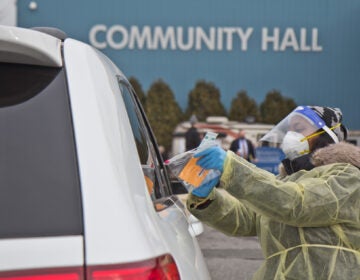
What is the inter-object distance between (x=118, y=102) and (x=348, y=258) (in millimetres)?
1180

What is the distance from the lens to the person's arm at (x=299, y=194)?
7.64 feet

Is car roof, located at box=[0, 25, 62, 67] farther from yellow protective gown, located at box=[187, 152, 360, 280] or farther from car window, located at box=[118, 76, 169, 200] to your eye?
car window, located at box=[118, 76, 169, 200]

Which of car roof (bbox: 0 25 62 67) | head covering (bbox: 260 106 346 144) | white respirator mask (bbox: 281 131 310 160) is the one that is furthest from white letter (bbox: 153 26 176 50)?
car roof (bbox: 0 25 62 67)

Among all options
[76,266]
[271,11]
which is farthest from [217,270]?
[271,11]

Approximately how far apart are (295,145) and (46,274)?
1761 mm

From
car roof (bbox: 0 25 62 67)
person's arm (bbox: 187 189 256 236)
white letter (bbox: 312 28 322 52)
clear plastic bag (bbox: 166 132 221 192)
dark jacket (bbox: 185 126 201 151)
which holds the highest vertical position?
white letter (bbox: 312 28 322 52)

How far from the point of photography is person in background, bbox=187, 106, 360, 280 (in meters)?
2.34

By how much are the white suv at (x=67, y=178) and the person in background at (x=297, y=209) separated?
20.8 inches

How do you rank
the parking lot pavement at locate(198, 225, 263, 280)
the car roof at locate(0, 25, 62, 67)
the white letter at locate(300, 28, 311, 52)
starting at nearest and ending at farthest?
the car roof at locate(0, 25, 62, 67) < the parking lot pavement at locate(198, 225, 263, 280) < the white letter at locate(300, 28, 311, 52)

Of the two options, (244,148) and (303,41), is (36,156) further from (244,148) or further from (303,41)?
(303,41)

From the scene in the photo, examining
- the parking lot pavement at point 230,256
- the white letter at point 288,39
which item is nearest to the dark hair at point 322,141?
the parking lot pavement at point 230,256

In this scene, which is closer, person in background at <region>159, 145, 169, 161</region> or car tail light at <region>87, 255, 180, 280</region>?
car tail light at <region>87, 255, 180, 280</region>

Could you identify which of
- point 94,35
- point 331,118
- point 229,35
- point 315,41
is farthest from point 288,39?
point 331,118

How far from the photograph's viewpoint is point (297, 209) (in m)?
2.38
